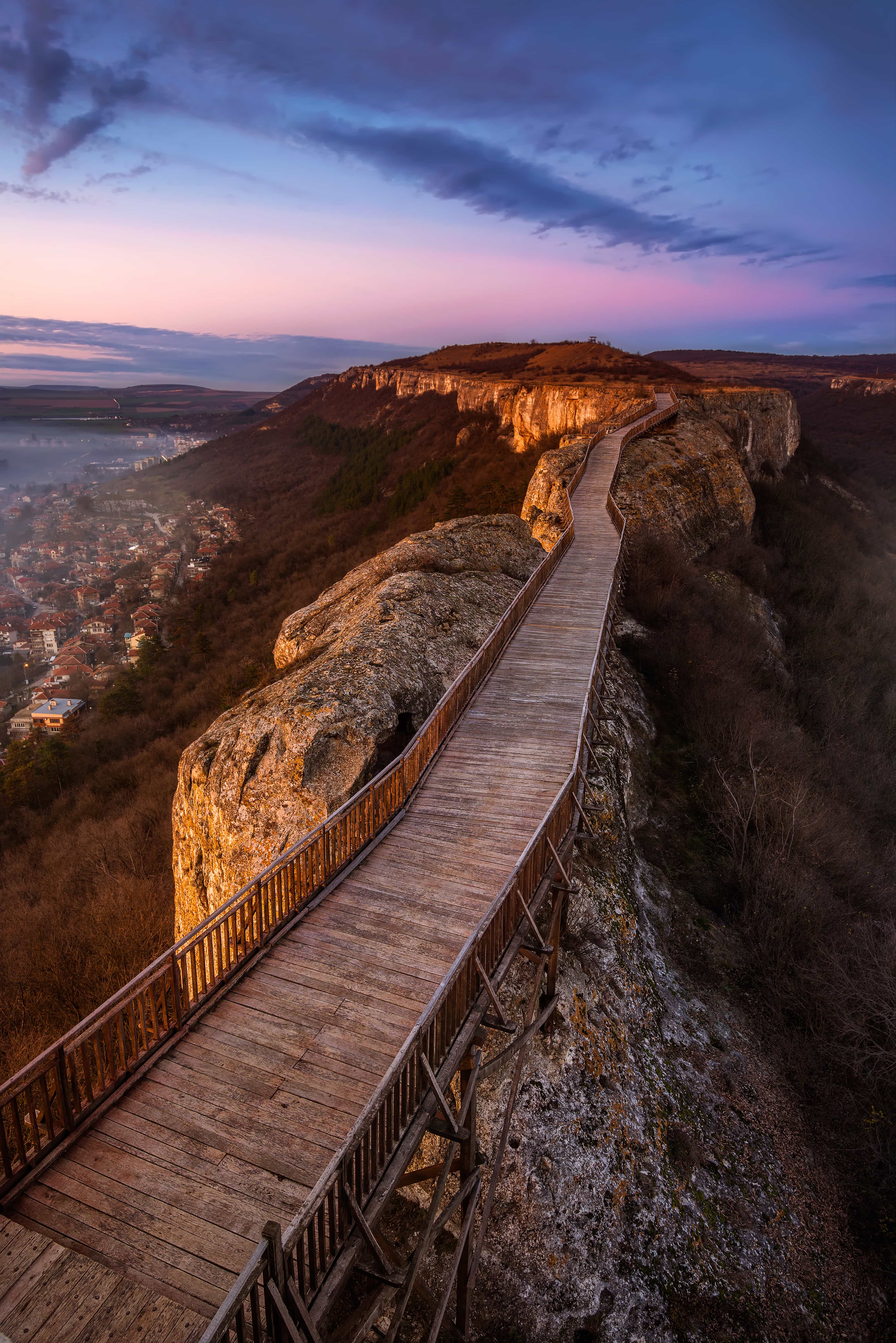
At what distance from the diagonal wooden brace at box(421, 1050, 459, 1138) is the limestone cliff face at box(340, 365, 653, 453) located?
35.3 m

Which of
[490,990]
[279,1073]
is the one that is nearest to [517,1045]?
[490,990]

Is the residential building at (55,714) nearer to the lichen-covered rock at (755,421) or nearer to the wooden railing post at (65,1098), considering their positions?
the wooden railing post at (65,1098)

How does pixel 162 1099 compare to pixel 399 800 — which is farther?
pixel 399 800

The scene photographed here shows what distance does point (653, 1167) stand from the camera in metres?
9.73

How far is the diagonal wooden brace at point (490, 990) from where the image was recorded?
257 inches

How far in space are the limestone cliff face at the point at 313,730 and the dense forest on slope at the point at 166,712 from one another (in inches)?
155

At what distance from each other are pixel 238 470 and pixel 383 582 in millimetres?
118740

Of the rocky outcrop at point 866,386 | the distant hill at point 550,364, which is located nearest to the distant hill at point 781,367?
the rocky outcrop at point 866,386

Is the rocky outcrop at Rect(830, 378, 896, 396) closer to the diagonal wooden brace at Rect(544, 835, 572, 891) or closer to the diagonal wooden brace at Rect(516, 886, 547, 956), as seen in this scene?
the diagonal wooden brace at Rect(544, 835, 572, 891)

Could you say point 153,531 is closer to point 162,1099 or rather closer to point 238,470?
point 238,470

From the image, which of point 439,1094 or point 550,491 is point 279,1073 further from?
point 550,491

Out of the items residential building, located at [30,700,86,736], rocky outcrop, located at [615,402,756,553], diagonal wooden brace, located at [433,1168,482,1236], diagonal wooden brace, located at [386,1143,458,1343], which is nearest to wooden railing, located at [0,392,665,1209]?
diagonal wooden brace, located at [386,1143,458,1343]

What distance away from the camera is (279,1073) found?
19.2ft

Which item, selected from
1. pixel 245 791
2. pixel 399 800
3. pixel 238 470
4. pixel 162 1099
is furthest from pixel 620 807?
pixel 238 470
